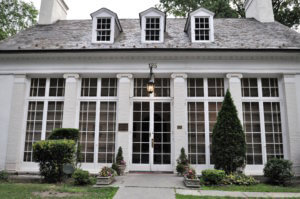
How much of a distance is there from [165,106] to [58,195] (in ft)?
19.9

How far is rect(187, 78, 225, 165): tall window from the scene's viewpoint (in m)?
10.4

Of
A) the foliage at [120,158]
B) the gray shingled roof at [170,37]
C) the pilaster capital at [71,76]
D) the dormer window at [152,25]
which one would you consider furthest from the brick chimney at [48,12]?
the foliage at [120,158]

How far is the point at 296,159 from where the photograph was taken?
391 inches

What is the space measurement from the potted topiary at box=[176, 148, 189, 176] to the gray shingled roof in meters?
4.94

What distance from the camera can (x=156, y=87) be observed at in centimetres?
1127

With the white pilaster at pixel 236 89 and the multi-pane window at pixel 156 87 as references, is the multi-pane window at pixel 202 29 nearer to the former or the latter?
the white pilaster at pixel 236 89

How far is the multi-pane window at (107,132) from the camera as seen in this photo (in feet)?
34.7

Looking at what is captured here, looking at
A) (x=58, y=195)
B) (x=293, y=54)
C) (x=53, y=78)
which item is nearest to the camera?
(x=58, y=195)

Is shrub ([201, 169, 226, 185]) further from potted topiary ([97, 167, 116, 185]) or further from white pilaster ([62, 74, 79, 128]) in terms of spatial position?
white pilaster ([62, 74, 79, 128])

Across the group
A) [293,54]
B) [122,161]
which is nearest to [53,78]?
[122,161]

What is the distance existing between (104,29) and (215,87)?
248 inches

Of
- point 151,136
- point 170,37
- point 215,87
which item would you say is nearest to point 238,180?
point 151,136

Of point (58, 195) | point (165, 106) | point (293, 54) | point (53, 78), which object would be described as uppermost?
point (293, 54)

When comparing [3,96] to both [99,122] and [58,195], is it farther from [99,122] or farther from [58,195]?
[58,195]
